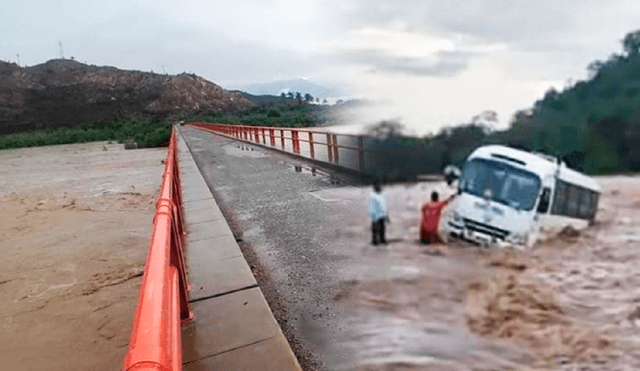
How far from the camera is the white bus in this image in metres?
1.17

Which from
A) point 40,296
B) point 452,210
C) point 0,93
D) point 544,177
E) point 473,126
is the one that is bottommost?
point 40,296

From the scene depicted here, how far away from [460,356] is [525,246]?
3.34ft

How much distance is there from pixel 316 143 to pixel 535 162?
828 centimetres

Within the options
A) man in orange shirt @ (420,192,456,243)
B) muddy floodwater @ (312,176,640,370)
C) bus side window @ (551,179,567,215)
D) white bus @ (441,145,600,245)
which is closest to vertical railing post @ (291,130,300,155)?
muddy floodwater @ (312,176,640,370)

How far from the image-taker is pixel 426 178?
3.96ft

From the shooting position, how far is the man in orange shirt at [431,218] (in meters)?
1.41

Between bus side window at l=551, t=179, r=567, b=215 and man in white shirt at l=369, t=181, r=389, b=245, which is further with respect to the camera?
man in white shirt at l=369, t=181, r=389, b=245

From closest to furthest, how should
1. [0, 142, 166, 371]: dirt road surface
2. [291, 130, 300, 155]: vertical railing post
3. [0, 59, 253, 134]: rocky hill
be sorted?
[0, 142, 166, 371]: dirt road surface → [291, 130, 300, 155]: vertical railing post → [0, 59, 253, 134]: rocky hill

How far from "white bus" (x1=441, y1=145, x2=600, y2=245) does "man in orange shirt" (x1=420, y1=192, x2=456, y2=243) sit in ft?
0.20

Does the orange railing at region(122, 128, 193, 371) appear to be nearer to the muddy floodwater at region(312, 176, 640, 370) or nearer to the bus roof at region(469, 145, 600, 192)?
the muddy floodwater at region(312, 176, 640, 370)

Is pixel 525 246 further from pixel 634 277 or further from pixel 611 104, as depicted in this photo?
pixel 634 277

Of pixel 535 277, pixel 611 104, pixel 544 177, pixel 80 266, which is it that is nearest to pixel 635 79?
pixel 611 104

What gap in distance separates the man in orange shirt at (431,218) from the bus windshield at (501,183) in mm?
81

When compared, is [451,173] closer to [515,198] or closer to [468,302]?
[515,198]
